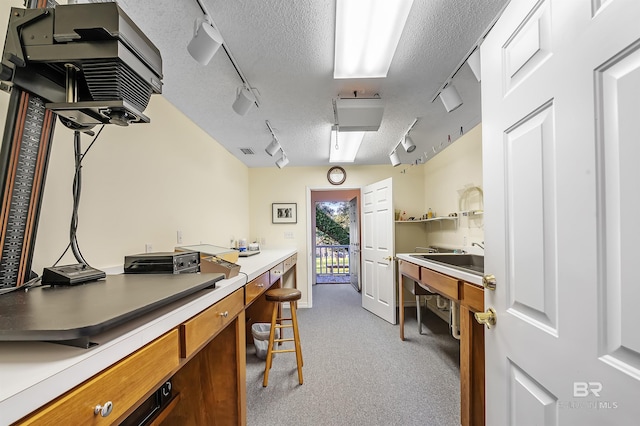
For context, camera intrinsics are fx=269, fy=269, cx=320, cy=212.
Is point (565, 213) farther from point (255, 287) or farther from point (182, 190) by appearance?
point (182, 190)

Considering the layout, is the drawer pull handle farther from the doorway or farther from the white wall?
the doorway

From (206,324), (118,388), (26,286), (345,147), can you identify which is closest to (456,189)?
(345,147)

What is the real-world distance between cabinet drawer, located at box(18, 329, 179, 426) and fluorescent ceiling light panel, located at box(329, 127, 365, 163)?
2.37 meters

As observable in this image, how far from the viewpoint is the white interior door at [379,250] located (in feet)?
11.3

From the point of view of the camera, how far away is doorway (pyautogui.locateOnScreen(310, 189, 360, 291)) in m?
5.66

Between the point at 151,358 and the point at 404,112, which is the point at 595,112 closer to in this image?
the point at 151,358

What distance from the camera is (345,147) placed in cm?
332

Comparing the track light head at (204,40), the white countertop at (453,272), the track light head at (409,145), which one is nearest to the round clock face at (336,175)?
the track light head at (409,145)

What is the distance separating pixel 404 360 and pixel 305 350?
3.00 feet

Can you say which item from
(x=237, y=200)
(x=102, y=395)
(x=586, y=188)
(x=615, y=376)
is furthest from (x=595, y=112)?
(x=237, y=200)

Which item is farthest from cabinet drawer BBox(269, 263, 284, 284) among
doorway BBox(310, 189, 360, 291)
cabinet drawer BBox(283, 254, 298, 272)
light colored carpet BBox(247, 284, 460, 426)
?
doorway BBox(310, 189, 360, 291)

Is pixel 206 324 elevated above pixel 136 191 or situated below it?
below

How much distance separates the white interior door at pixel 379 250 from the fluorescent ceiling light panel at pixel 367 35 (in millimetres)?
1965

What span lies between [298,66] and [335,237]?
6728mm
